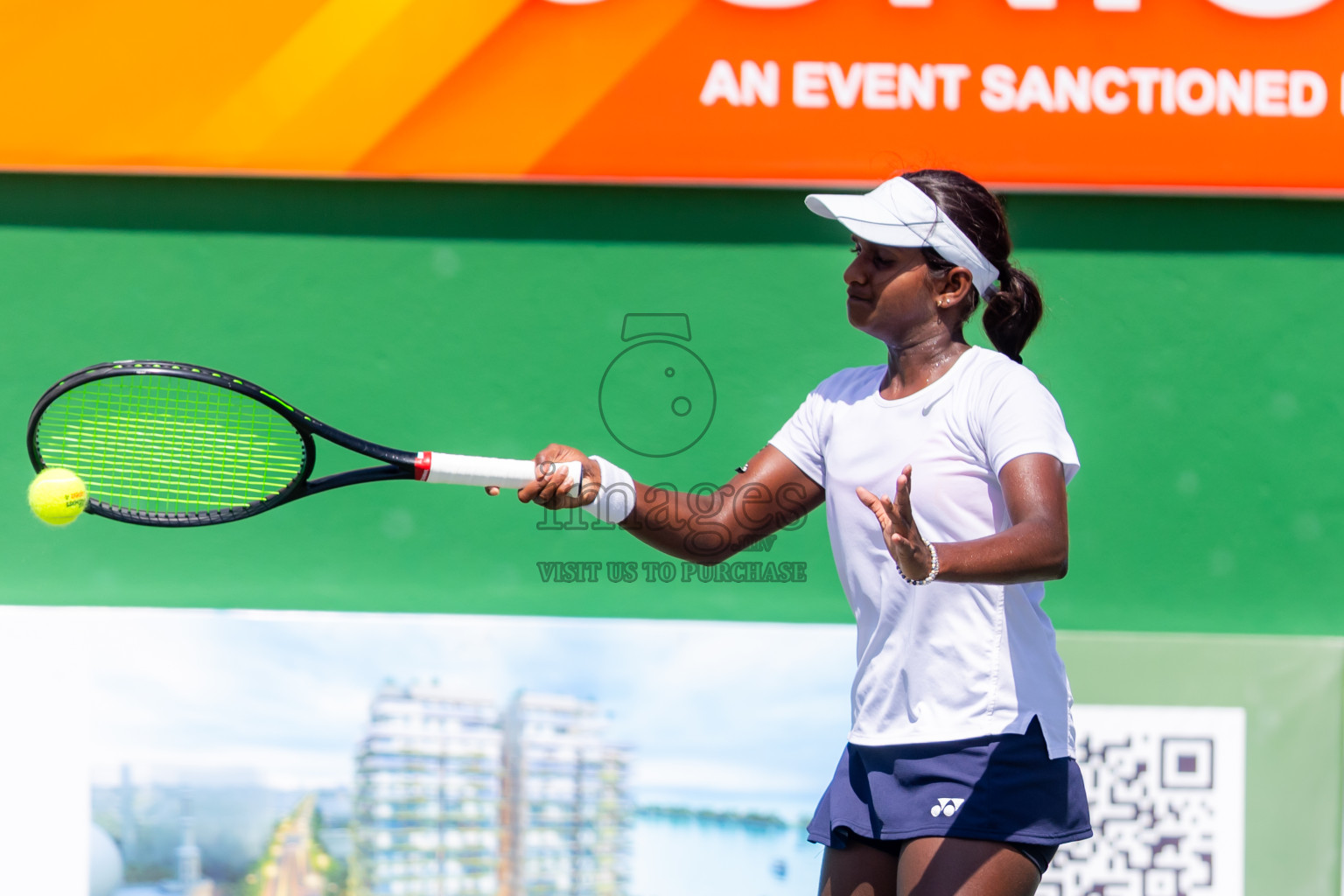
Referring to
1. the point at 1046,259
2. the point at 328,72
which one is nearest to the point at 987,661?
the point at 1046,259

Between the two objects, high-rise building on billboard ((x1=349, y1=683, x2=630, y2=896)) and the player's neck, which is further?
high-rise building on billboard ((x1=349, y1=683, x2=630, y2=896))

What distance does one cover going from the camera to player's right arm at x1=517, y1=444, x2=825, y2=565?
7.18 feet

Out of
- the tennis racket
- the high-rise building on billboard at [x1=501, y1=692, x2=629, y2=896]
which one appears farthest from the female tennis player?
the tennis racket

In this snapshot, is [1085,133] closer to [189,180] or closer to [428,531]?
[428,531]

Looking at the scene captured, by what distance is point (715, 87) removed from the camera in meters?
3.35

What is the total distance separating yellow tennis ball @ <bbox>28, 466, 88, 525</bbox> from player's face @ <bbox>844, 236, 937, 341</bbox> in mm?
1473

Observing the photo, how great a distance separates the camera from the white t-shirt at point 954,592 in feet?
6.19

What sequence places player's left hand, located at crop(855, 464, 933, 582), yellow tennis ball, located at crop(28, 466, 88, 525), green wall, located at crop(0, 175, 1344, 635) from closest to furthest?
1. player's left hand, located at crop(855, 464, 933, 582)
2. yellow tennis ball, located at crop(28, 466, 88, 525)
3. green wall, located at crop(0, 175, 1344, 635)

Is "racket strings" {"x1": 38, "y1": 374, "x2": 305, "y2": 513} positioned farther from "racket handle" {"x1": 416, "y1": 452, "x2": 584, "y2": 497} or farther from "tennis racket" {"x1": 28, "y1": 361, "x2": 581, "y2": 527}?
"racket handle" {"x1": 416, "y1": 452, "x2": 584, "y2": 497}

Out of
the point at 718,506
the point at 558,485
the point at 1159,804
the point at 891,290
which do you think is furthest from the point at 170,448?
the point at 1159,804

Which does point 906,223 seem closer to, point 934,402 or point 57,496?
point 934,402

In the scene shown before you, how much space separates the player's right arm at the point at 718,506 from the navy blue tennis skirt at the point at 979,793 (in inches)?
17.7

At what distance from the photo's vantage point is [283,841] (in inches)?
129

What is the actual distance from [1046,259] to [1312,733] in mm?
1431
